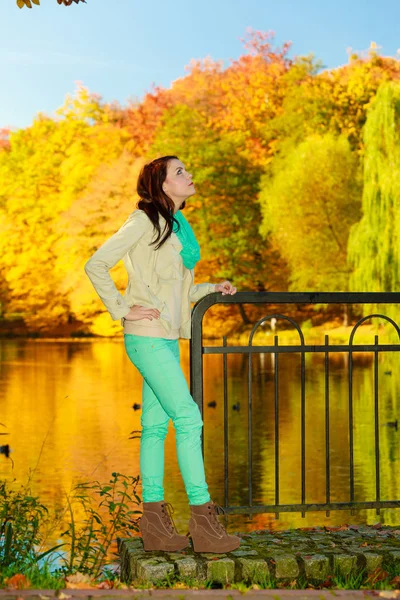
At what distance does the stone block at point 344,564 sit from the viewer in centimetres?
468

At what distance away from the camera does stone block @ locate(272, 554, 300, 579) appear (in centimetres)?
459

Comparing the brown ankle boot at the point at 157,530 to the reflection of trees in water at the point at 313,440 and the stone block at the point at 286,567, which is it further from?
the reflection of trees in water at the point at 313,440

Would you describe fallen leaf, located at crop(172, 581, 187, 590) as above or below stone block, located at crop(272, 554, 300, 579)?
below

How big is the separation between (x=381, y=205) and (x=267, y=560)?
914 inches

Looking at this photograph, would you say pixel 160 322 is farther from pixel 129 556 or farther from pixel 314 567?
pixel 314 567

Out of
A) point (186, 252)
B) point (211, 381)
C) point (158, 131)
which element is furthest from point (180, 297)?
point (158, 131)

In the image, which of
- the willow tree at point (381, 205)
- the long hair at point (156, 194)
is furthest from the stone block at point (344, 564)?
the willow tree at point (381, 205)

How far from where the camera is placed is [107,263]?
4.46 meters

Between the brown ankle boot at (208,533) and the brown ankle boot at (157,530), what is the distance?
4.8 inches

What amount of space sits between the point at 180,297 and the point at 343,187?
3206 centimetres

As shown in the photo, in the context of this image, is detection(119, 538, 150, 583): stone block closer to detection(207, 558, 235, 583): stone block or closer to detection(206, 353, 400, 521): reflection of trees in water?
detection(207, 558, 235, 583): stone block

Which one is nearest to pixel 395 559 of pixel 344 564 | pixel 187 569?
pixel 344 564

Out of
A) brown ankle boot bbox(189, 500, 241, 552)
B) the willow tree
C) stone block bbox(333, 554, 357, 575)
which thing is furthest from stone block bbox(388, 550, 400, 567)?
the willow tree

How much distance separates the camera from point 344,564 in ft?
15.4
